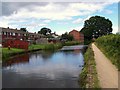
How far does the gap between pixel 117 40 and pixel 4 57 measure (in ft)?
65.0

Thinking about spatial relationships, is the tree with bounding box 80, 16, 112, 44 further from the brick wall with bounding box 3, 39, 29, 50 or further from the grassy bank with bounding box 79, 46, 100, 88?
the grassy bank with bounding box 79, 46, 100, 88

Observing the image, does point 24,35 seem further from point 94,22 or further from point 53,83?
point 53,83

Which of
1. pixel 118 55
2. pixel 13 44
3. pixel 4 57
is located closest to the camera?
pixel 118 55

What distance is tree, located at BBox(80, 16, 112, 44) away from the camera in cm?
10956

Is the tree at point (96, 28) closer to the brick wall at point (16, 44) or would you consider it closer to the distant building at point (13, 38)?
the distant building at point (13, 38)

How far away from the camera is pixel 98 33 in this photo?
11044cm

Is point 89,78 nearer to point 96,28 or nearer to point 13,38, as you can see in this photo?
point 13,38

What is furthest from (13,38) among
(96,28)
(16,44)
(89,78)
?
(89,78)

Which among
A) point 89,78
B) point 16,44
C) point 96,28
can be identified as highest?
point 96,28

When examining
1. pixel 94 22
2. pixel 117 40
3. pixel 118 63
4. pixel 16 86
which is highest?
pixel 94 22

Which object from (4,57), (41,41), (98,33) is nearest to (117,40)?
(4,57)

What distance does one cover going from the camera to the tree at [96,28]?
359 ft

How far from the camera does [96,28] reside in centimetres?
11094

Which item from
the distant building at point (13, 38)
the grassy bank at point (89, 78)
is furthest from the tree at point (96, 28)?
the grassy bank at point (89, 78)
